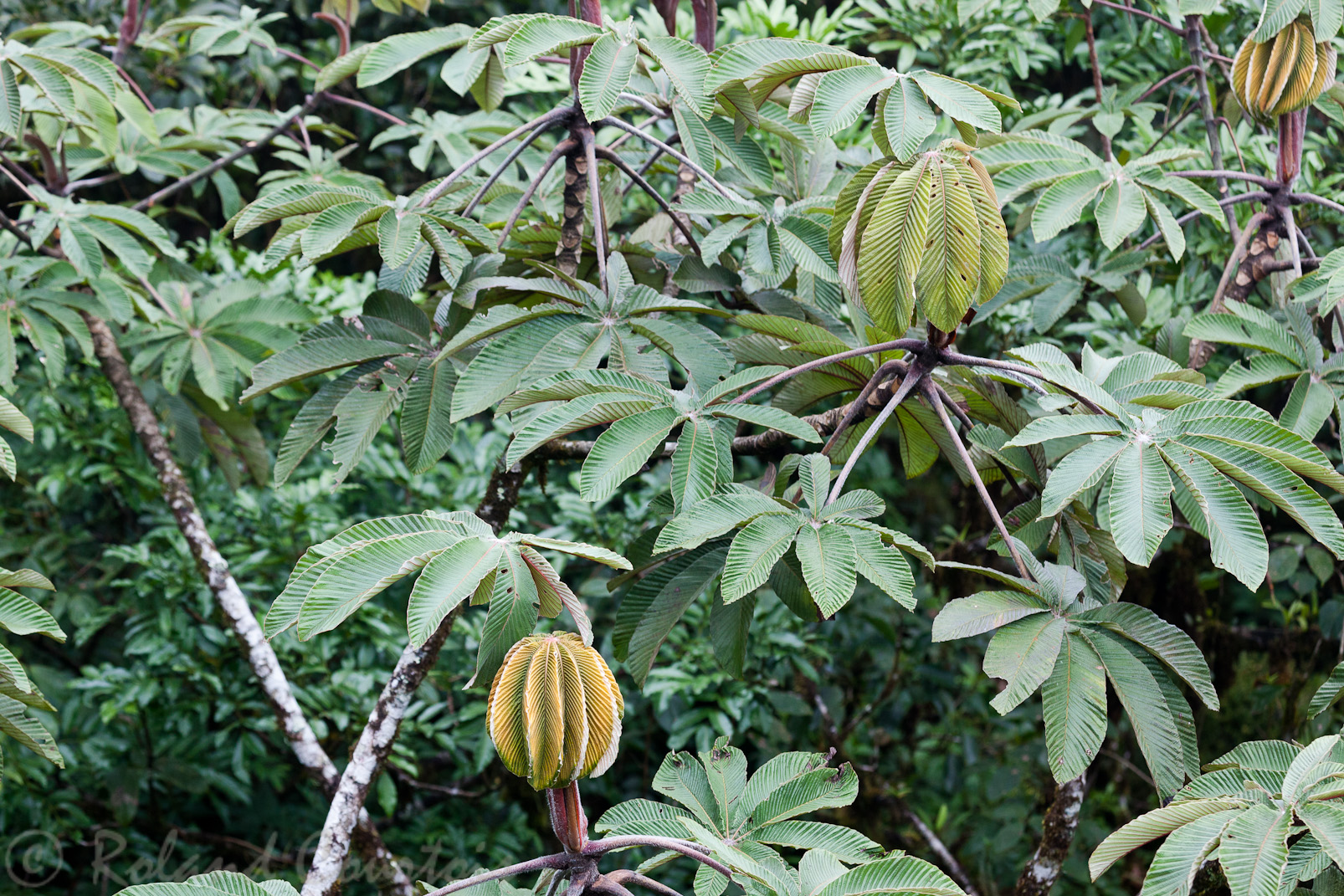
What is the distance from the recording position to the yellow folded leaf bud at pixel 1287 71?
1.39m

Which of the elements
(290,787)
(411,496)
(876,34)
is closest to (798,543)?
(411,496)

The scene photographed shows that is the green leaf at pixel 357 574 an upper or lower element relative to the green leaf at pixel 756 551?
upper

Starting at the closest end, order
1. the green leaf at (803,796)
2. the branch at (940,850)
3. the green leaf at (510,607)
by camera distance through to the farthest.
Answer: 1. the green leaf at (510,607)
2. the green leaf at (803,796)
3. the branch at (940,850)

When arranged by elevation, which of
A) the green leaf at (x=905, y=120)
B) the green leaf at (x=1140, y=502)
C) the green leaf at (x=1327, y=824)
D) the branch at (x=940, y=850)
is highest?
the green leaf at (x=905, y=120)

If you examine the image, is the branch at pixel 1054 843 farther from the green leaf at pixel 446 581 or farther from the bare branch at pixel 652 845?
the green leaf at pixel 446 581

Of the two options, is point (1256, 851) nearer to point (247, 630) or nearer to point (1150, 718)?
point (1150, 718)

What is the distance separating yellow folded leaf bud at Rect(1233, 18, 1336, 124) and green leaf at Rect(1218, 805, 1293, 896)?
1.00 m

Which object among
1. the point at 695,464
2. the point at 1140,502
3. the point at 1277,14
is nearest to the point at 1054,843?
the point at 1140,502

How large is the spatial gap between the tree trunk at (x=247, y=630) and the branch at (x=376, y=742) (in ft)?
0.47

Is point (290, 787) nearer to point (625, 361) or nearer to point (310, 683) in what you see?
point (310, 683)

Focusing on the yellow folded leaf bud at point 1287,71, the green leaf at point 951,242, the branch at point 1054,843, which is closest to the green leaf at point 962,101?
the green leaf at point 951,242

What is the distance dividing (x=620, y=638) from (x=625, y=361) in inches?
12.9

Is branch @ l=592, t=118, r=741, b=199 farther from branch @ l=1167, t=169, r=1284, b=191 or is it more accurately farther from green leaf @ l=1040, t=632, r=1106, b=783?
green leaf @ l=1040, t=632, r=1106, b=783

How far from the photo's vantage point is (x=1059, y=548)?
4.17ft
